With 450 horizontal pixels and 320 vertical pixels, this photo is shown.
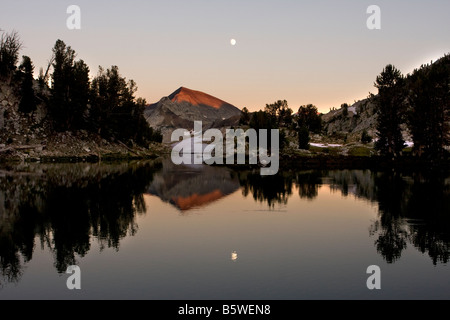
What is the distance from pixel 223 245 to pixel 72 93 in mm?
112832

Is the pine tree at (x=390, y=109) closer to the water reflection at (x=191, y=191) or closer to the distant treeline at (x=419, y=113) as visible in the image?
the distant treeline at (x=419, y=113)

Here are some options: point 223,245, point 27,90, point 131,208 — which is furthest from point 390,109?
point 27,90

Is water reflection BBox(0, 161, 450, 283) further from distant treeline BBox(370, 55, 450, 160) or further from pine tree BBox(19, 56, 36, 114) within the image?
pine tree BBox(19, 56, 36, 114)

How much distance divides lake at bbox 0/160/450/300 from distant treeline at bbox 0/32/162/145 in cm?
8386

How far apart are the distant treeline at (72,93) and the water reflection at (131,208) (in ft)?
229

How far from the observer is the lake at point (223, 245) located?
16.4 meters

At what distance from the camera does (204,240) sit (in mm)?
24703

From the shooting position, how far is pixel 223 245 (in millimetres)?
23500

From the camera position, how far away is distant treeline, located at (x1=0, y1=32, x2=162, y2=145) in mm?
122244

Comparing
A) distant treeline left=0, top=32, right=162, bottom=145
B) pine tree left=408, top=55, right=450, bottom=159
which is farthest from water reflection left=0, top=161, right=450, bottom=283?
distant treeline left=0, top=32, right=162, bottom=145

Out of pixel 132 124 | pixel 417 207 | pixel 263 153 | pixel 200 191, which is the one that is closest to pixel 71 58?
pixel 132 124

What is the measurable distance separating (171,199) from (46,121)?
307 feet

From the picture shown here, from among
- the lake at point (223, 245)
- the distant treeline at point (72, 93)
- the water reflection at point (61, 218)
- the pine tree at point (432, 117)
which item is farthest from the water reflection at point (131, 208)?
the distant treeline at point (72, 93)
